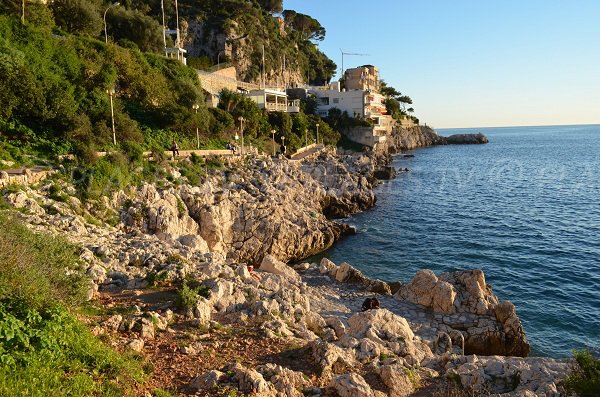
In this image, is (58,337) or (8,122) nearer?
(58,337)

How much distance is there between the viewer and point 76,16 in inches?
1699

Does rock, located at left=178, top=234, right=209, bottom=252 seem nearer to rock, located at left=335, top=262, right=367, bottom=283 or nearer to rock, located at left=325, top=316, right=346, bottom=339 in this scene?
rock, located at left=335, top=262, right=367, bottom=283

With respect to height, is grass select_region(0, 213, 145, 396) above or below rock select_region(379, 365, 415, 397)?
above

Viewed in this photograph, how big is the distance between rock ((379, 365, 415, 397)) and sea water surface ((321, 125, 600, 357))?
11.8m

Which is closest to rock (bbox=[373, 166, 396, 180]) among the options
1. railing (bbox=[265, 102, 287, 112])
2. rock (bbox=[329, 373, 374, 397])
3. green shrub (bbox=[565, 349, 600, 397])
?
railing (bbox=[265, 102, 287, 112])

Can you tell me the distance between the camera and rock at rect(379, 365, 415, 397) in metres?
10.1

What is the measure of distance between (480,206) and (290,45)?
7695 cm

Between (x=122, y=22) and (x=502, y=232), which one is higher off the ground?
(x=122, y=22)

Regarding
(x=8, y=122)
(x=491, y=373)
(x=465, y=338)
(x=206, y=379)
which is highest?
(x=8, y=122)

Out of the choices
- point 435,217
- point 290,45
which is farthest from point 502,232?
point 290,45

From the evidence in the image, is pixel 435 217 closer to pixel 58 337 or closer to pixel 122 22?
pixel 58 337

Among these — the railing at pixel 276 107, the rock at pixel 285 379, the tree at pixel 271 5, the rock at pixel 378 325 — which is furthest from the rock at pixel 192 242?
the tree at pixel 271 5

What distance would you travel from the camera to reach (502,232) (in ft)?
119

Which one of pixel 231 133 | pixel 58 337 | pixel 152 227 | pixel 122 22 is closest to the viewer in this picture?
pixel 58 337
